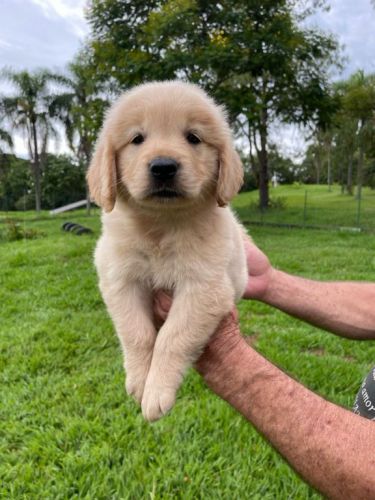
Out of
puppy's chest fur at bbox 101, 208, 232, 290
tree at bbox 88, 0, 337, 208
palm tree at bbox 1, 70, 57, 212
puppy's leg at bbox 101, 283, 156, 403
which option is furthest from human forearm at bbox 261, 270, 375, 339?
palm tree at bbox 1, 70, 57, 212

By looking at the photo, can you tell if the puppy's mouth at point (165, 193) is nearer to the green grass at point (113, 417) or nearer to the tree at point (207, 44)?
the green grass at point (113, 417)

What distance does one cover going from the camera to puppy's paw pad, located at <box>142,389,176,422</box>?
160 centimetres

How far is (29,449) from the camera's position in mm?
2762

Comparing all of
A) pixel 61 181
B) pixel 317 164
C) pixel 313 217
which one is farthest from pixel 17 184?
pixel 317 164

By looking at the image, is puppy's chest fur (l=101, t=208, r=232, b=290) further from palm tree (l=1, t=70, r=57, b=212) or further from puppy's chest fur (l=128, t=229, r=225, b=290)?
palm tree (l=1, t=70, r=57, b=212)

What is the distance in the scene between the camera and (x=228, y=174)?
193 centimetres

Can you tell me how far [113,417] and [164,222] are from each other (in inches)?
69.4

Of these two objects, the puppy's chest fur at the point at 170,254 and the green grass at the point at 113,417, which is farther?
the green grass at the point at 113,417

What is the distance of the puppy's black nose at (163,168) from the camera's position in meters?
1.71

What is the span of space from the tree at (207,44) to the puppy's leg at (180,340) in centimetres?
1030

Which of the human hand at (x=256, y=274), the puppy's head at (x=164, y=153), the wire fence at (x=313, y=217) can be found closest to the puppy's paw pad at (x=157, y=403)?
the puppy's head at (x=164, y=153)

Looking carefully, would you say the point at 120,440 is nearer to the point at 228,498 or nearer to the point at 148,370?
the point at 228,498

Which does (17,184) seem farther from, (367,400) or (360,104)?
(367,400)

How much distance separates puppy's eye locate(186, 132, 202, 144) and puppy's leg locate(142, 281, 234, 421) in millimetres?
615
